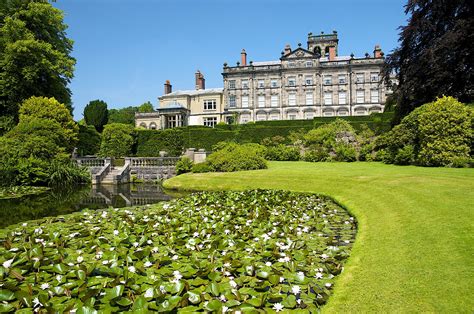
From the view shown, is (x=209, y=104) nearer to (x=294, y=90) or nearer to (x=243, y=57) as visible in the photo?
(x=243, y=57)

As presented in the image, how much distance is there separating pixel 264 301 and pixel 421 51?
2103 cm

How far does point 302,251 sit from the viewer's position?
5062 mm

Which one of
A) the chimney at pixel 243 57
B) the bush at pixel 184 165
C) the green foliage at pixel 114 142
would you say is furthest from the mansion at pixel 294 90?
the bush at pixel 184 165

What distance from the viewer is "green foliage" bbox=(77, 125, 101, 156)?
3080 cm

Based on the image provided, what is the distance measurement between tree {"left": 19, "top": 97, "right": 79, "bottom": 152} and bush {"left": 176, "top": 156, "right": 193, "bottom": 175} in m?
8.17

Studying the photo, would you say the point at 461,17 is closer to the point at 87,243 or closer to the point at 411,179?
the point at 411,179

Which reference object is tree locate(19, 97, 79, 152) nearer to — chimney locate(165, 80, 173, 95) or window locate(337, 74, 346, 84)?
chimney locate(165, 80, 173, 95)

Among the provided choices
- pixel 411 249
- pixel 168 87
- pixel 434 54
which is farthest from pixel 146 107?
pixel 411 249

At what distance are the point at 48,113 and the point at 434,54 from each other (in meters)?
24.9

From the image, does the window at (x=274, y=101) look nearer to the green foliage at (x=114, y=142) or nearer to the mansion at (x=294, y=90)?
the mansion at (x=294, y=90)

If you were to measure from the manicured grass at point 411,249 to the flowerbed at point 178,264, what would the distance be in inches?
14.0

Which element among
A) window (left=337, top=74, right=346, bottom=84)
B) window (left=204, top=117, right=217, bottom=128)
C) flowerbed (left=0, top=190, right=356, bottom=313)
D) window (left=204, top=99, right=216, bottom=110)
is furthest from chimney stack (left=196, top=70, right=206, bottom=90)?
flowerbed (left=0, top=190, right=356, bottom=313)

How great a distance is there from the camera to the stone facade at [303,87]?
47.5 meters

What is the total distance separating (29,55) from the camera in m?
24.1
